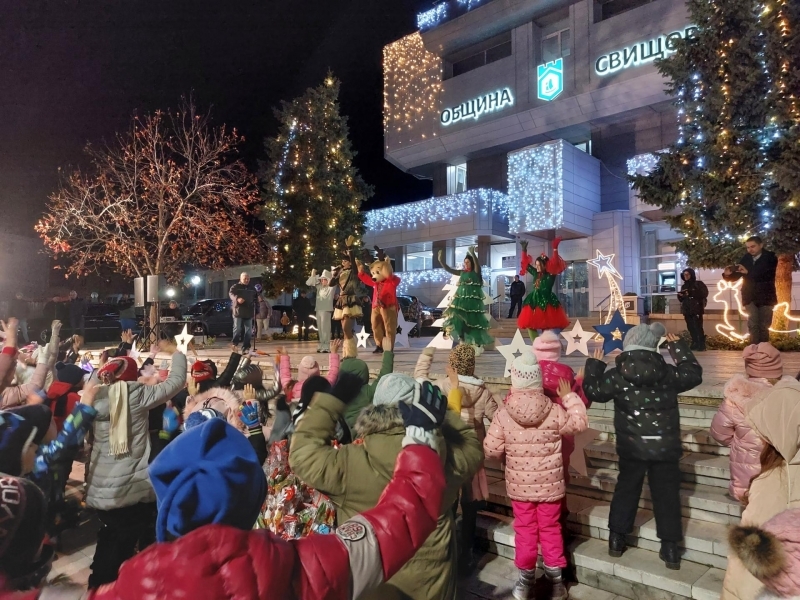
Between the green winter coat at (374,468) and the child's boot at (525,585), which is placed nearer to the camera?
the green winter coat at (374,468)

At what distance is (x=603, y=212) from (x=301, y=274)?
12936 mm

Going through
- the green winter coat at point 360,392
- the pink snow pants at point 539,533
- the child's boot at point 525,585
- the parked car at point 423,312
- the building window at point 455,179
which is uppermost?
the building window at point 455,179

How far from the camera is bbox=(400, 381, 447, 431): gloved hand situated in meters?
1.85

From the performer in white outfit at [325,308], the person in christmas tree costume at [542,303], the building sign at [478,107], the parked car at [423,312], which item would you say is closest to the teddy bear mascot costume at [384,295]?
the person in christmas tree costume at [542,303]

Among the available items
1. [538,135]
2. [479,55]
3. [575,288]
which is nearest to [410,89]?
[479,55]

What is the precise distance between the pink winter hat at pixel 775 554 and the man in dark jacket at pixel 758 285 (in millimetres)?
7322

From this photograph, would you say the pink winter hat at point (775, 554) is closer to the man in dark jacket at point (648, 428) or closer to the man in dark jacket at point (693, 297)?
the man in dark jacket at point (648, 428)

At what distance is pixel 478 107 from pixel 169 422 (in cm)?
2347

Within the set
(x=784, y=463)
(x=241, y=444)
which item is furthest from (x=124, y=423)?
(x=784, y=463)

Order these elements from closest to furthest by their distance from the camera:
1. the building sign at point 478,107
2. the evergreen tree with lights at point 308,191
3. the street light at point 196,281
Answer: the evergreen tree with lights at point 308,191
the building sign at point 478,107
the street light at point 196,281

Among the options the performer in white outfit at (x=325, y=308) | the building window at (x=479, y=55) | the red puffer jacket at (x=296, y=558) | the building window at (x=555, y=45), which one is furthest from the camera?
the building window at (x=479, y=55)

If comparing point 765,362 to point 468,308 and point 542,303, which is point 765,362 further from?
point 468,308

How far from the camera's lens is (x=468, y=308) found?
9.59 metres

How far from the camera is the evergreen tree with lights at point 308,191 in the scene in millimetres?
22531
